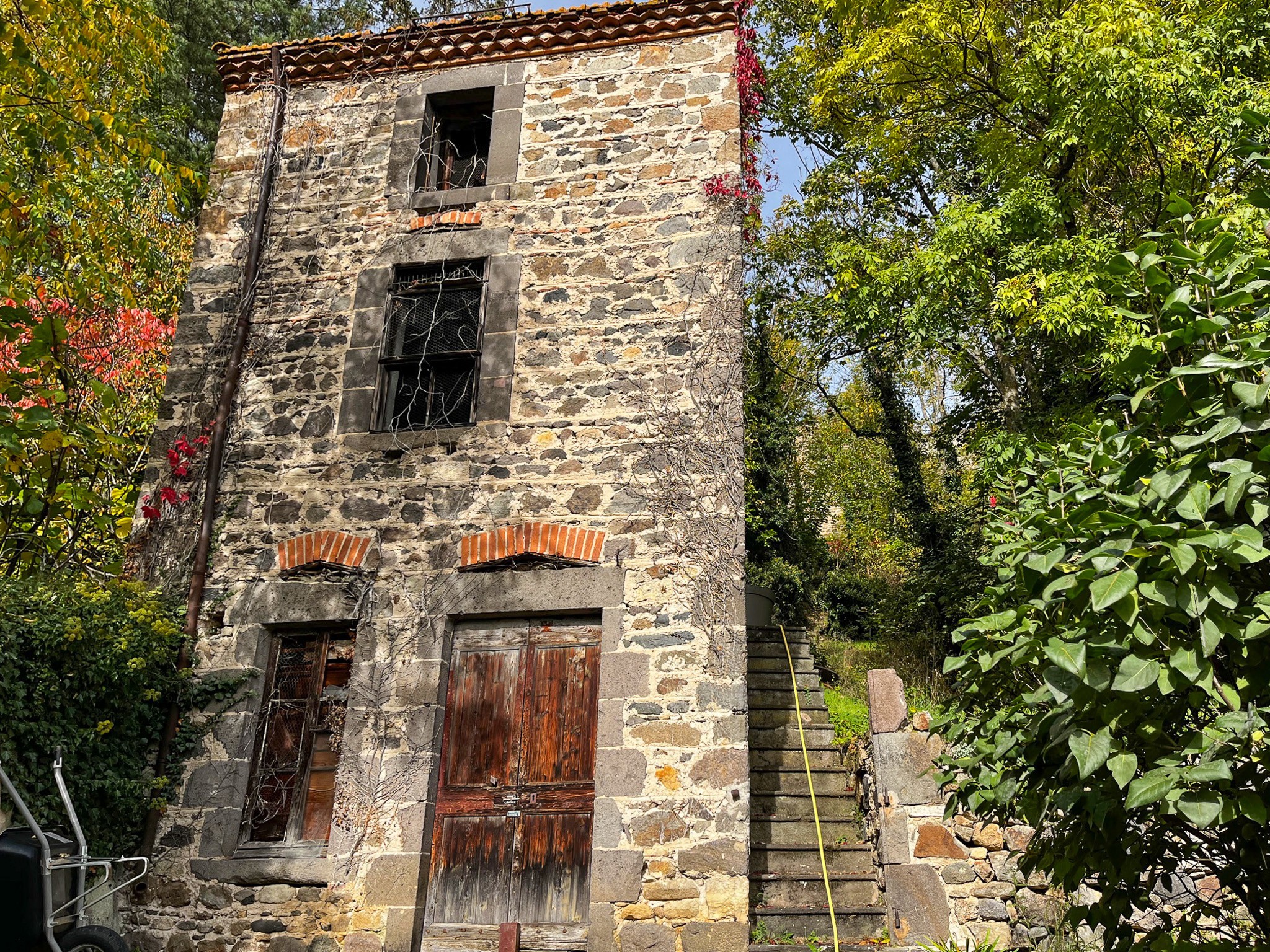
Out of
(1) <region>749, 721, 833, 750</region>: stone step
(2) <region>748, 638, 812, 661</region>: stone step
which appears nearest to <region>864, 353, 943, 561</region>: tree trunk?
(2) <region>748, 638, 812, 661</region>: stone step

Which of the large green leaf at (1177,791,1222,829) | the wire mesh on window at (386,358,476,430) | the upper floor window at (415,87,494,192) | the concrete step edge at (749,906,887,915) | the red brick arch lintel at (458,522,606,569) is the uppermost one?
the upper floor window at (415,87,494,192)

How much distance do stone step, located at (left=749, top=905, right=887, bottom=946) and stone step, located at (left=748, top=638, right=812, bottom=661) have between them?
100 inches

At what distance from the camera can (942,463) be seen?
16.2 m

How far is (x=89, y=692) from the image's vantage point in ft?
18.9

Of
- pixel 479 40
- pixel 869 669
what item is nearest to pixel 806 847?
pixel 869 669

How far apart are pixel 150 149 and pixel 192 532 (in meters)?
2.63

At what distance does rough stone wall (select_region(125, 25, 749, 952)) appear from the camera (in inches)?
221

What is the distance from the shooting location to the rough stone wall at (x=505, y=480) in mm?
5609

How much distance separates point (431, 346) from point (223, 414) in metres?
1.62

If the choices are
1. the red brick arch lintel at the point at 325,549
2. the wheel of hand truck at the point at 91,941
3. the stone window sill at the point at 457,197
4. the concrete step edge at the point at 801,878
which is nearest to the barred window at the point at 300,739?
the red brick arch lintel at the point at 325,549

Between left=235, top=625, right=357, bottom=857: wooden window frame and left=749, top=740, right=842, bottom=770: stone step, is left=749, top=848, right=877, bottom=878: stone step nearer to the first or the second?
left=749, top=740, right=842, bottom=770: stone step

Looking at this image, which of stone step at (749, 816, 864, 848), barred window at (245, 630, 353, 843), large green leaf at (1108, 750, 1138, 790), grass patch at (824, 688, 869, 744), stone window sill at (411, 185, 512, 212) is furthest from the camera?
grass patch at (824, 688, 869, 744)

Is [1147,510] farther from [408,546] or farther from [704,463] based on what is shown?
[408,546]

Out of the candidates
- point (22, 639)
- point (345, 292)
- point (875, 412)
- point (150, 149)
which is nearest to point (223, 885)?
point (22, 639)
